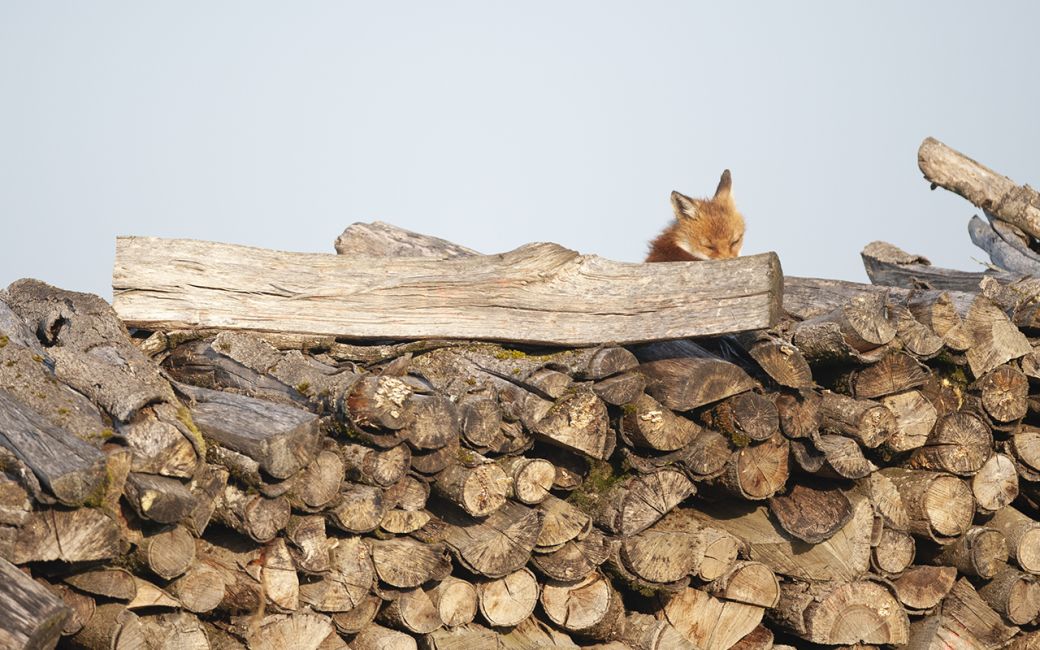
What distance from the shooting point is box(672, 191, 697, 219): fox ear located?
8.48 m

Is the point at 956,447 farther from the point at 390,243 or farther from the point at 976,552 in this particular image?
the point at 390,243

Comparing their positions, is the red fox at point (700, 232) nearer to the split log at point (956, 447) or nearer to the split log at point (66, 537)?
the split log at point (956, 447)

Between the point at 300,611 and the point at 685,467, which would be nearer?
the point at 300,611

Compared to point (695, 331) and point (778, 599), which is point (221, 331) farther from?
point (778, 599)

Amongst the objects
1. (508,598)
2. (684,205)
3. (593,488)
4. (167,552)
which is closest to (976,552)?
(593,488)

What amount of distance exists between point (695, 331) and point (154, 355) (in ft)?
10.2

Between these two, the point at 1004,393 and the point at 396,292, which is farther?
the point at 1004,393

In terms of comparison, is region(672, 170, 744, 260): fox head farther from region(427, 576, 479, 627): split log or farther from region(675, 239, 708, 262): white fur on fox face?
region(427, 576, 479, 627): split log

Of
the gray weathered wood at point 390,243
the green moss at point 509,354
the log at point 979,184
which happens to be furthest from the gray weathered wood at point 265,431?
the log at point 979,184

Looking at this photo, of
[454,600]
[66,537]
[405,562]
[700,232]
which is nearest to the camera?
[66,537]

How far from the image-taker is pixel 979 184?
30.8ft

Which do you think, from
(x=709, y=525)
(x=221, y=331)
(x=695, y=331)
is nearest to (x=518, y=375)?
(x=695, y=331)

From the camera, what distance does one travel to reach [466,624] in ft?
17.6

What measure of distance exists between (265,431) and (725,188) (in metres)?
5.51
